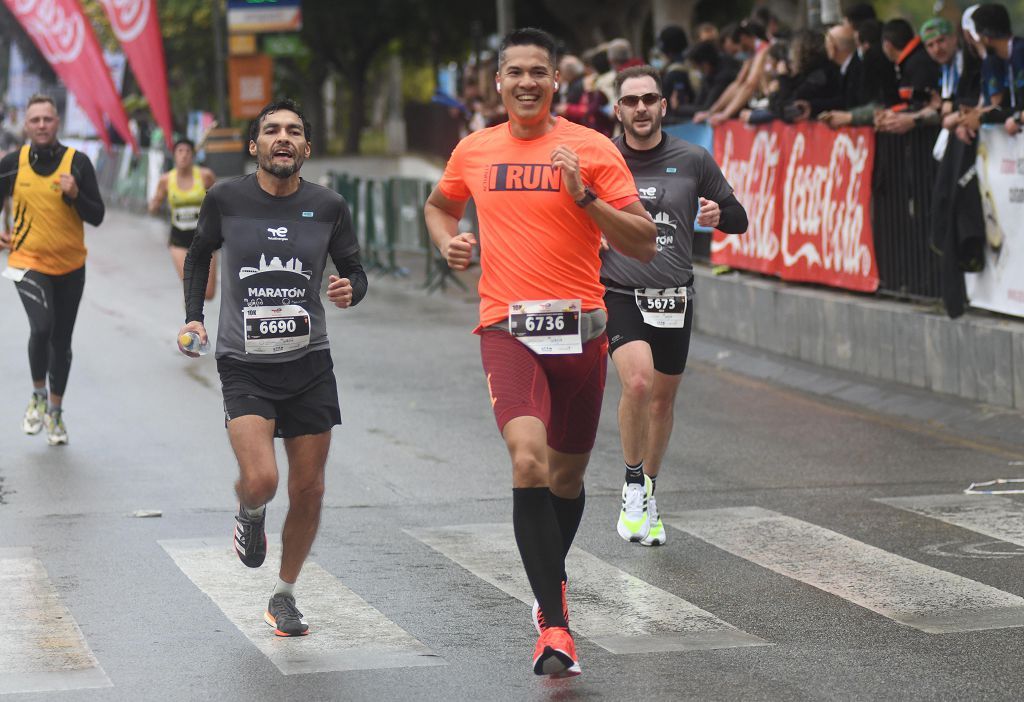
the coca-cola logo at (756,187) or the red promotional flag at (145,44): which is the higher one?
the red promotional flag at (145,44)

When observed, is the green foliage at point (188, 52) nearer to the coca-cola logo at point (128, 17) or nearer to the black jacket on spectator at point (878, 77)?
the coca-cola logo at point (128, 17)

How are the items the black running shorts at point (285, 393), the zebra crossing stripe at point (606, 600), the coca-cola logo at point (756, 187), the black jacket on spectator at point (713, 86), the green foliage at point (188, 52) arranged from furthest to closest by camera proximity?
the green foliage at point (188, 52) < the black jacket on spectator at point (713, 86) < the coca-cola logo at point (756, 187) < the black running shorts at point (285, 393) < the zebra crossing stripe at point (606, 600)

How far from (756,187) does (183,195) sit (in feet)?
16.7

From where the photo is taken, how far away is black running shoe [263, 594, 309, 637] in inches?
266

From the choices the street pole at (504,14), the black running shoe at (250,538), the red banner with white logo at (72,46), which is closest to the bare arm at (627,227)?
the black running shoe at (250,538)

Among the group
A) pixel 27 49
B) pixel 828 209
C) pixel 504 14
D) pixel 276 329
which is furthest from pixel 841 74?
pixel 27 49

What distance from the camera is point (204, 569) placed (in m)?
8.01

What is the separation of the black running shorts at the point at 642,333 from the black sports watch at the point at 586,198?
250 cm

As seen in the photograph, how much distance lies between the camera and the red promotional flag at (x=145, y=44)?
26.4 meters

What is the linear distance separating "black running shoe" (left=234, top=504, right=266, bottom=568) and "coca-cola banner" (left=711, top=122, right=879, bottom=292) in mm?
8212

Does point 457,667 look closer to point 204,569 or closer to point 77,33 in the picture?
point 204,569

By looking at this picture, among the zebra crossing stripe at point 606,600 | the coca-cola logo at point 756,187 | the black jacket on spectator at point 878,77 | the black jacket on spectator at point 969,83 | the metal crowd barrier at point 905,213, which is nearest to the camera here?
the zebra crossing stripe at point 606,600

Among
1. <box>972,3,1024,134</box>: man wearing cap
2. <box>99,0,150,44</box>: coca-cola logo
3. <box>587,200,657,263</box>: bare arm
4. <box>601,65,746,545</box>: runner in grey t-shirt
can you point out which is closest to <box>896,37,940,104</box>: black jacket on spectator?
<box>972,3,1024,134</box>: man wearing cap

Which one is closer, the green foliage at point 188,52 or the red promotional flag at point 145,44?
the red promotional flag at point 145,44
